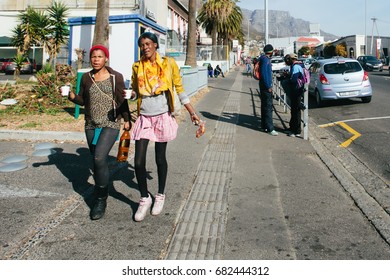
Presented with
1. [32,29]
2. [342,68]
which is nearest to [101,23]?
[342,68]

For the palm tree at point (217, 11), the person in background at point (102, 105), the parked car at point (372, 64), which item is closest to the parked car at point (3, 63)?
the palm tree at point (217, 11)

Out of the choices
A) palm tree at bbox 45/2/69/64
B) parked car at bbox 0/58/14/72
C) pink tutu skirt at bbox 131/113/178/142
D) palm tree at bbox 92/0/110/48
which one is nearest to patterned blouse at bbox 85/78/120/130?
pink tutu skirt at bbox 131/113/178/142

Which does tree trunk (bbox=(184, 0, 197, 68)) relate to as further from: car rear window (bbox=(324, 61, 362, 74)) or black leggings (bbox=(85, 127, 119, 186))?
black leggings (bbox=(85, 127, 119, 186))

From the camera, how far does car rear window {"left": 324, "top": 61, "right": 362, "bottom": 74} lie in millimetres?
12867

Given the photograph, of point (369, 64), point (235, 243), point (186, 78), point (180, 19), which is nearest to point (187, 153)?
point (235, 243)

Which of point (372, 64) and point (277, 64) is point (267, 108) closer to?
point (277, 64)

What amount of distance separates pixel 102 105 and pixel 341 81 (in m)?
10.5

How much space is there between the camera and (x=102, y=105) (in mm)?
3973

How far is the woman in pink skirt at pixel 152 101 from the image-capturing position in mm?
3795

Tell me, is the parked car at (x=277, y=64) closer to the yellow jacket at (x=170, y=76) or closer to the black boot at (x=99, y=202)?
the yellow jacket at (x=170, y=76)

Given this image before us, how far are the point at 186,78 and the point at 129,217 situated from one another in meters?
9.92

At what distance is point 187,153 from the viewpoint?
686 centimetres

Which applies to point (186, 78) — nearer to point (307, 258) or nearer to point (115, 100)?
point (115, 100)

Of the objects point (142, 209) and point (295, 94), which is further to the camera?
point (295, 94)
